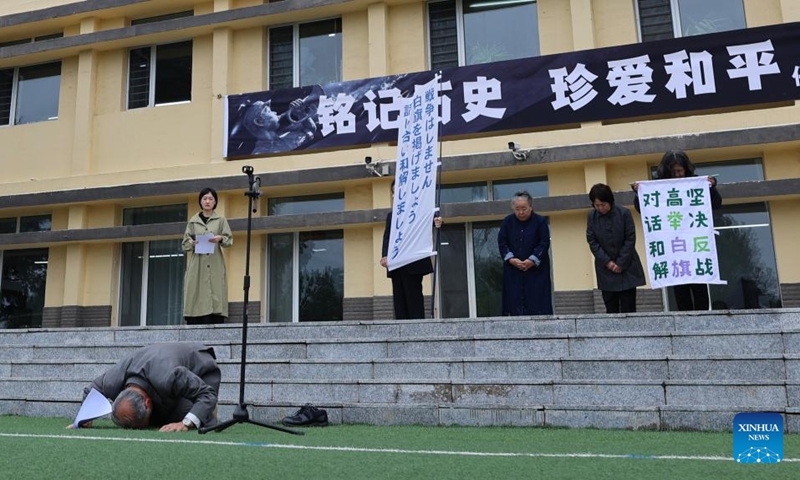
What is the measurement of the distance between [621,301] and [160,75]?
9.31 m

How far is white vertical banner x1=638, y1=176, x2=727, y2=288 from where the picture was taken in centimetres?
660

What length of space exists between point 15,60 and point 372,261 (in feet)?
26.6

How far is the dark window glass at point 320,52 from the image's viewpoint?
38.1 feet

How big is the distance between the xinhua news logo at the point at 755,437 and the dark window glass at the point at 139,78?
11.7 meters

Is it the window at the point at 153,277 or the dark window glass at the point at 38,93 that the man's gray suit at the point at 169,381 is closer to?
the window at the point at 153,277

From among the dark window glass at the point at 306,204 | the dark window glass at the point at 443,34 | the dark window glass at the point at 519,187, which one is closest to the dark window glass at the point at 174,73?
the dark window glass at the point at 306,204

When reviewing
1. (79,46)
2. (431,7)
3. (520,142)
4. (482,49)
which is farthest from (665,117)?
(79,46)

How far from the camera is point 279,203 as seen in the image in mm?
11375

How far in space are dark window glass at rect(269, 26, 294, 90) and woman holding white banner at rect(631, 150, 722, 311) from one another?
22.4 ft

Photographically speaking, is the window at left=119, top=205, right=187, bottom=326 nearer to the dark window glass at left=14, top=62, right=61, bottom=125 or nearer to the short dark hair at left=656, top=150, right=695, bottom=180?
the dark window glass at left=14, top=62, right=61, bottom=125

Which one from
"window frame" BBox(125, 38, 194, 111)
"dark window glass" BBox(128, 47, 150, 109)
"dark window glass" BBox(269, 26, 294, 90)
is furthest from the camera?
"dark window glass" BBox(128, 47, 150, 109)

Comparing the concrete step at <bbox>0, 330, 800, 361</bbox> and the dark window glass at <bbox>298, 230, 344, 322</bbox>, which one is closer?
the concrete step at <bbox>0, 330, 800, 361</bbox>

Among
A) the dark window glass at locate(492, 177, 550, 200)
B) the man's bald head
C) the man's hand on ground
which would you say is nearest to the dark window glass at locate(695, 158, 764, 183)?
the dark window glass at locate(492, 177, 550, 200)

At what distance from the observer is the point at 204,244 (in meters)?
7.82
